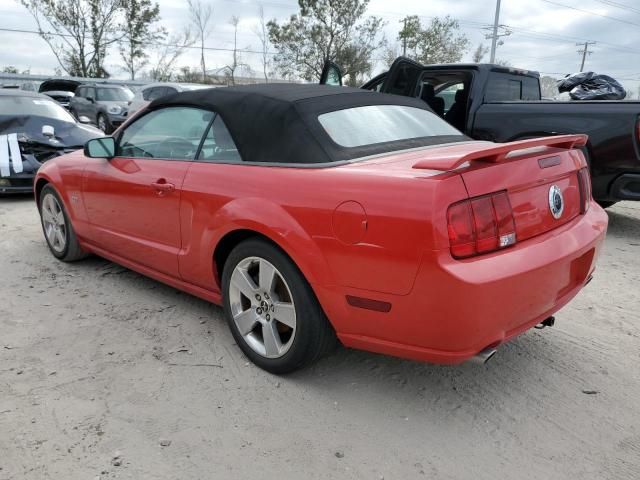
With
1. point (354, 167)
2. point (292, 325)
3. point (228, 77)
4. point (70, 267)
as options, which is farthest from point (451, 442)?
point (228, 77)

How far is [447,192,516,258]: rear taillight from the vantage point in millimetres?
1973

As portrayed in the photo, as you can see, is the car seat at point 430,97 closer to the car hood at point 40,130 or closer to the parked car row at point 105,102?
the car hood at point 40,130

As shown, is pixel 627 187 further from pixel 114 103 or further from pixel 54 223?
pixel 114 103

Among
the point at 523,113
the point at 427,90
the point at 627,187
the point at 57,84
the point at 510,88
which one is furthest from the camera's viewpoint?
the point at 57,84

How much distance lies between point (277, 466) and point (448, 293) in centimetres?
96

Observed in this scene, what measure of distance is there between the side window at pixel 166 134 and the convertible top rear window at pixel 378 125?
82 cm

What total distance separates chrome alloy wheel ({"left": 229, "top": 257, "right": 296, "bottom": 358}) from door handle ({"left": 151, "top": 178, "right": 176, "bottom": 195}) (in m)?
0.71

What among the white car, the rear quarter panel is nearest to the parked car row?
the white car

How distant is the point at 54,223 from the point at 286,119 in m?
2.86

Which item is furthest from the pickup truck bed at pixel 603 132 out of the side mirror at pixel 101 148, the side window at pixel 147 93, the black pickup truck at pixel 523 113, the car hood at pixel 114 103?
the car hood at pixel 114 103

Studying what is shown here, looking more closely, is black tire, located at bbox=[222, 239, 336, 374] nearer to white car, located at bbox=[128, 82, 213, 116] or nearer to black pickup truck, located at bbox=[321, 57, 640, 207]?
black pickup truck, located at bbox=[321, 57, 640, 207]

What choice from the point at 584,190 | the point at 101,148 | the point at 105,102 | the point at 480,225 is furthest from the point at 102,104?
the point at 480,225

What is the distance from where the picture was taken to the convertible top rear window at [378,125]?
2.68 meters

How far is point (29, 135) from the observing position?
7203 millimetres
